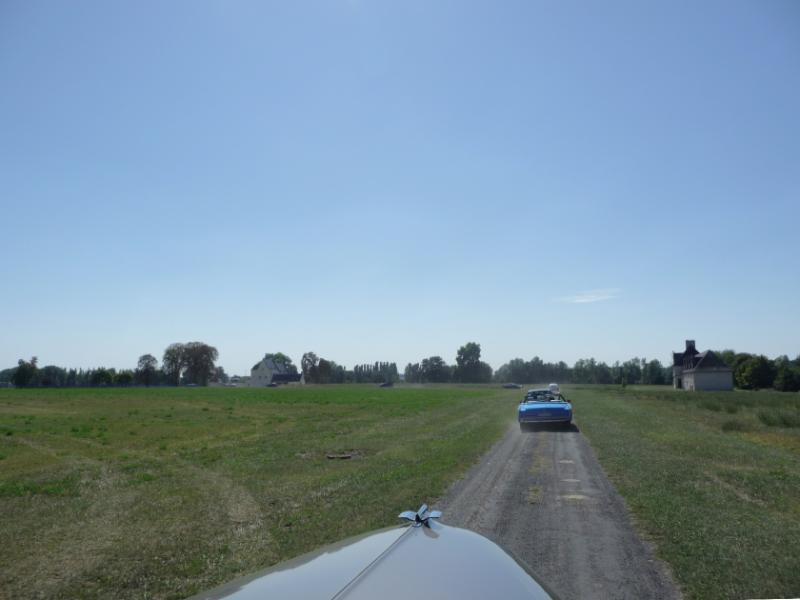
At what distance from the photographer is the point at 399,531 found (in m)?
2.95

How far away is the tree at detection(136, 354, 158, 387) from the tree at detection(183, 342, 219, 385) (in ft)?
46.0

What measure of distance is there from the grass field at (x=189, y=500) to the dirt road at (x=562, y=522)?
3.14 ft

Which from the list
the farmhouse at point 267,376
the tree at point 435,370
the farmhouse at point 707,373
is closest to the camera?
the farmhouse at point 707,373

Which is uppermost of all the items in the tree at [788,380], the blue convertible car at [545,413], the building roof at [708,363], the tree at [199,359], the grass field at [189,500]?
the tree at [199,359]

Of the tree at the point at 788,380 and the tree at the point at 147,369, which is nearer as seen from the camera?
the tree at the point at 788,380

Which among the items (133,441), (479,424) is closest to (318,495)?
(133,441)

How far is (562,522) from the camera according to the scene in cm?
738

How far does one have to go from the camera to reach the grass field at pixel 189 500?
19.5ft

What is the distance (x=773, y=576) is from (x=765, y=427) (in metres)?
22.1

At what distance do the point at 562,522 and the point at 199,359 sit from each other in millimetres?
141245

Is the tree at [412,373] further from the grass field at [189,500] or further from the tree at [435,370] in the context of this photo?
the grass field at [189,500]

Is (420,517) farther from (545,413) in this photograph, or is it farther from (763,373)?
(763,373)

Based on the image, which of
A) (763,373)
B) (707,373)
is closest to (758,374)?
(763,373)

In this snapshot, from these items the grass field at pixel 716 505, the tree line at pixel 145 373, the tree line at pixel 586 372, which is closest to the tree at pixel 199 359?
the tree line at pixel 145 373
